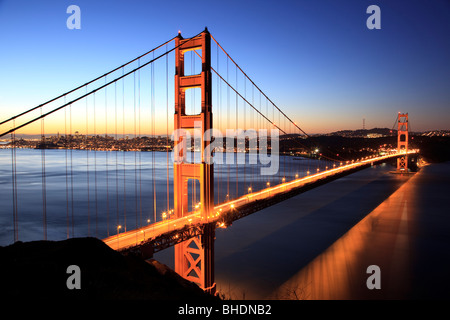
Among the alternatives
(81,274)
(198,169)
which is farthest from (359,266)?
(81,274)

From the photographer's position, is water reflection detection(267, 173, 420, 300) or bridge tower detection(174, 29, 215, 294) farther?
water reflection detection(267, 173, 420, 300)

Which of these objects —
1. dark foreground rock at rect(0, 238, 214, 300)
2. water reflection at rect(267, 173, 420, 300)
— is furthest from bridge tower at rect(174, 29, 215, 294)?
dark foreground rock at rect(0, 238, 214, 300)

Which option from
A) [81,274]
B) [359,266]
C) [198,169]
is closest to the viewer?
[81,274]

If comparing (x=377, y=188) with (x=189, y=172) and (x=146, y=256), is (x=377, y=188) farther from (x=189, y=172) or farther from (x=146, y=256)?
(x=146, y=256)

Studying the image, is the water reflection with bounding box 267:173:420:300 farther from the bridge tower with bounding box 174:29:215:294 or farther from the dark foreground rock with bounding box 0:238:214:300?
the dark foreground rock with bounding box 0:238:214:300

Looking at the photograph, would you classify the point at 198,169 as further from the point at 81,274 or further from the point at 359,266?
the point at 359,266
